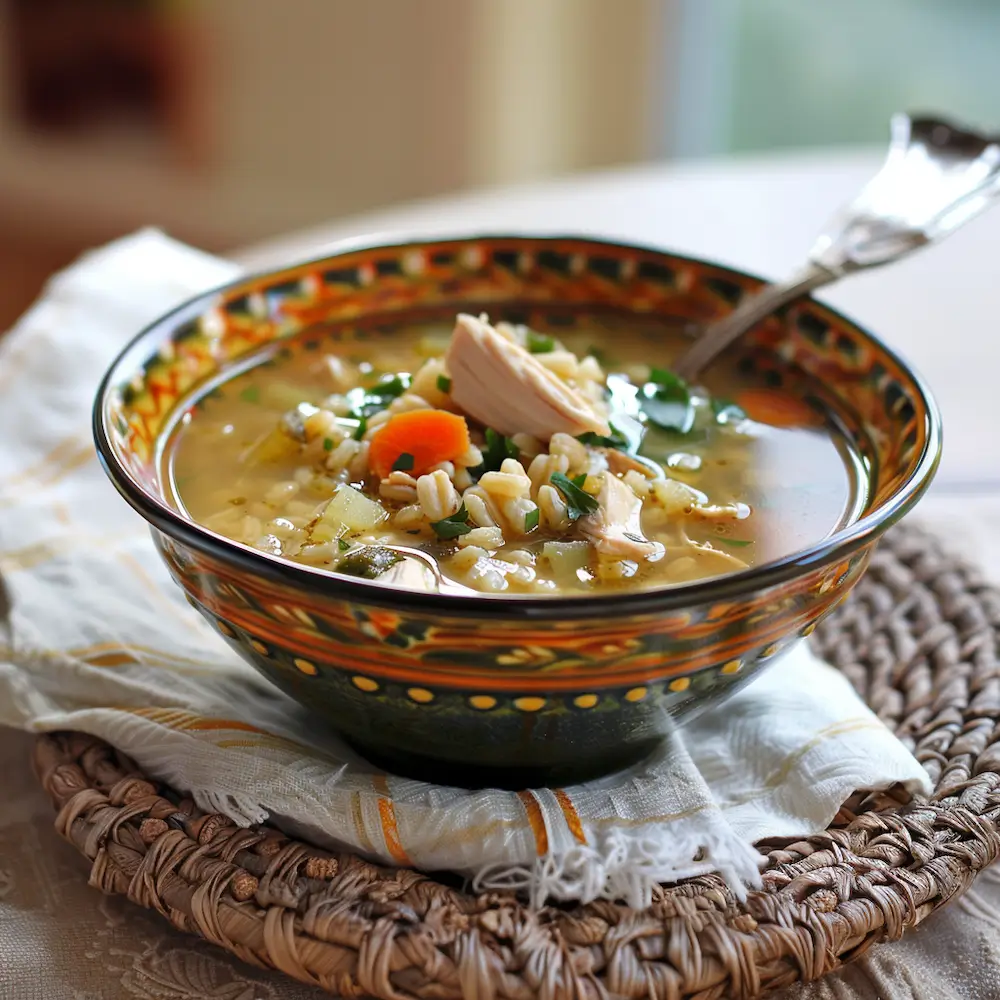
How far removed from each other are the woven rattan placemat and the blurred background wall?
Result: 358cm

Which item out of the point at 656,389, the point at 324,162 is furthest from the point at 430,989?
the point at 324,162

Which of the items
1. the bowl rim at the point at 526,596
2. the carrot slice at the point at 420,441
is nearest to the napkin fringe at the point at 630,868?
the bowl rim at the point at 526,596

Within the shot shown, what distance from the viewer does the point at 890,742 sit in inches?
50.3

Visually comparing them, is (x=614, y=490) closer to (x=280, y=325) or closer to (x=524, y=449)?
(x=524, y=449)

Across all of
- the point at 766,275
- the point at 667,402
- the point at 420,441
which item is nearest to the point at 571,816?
the point at 420,441

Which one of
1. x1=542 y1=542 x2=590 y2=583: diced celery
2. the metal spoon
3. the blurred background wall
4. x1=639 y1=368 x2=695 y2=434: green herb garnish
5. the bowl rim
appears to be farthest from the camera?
the blurred background wall

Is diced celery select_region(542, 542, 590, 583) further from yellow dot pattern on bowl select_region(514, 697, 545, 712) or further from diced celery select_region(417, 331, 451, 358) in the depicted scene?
diced celery select_region(417, 331, 451, 358)

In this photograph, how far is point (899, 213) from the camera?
5.56 feet

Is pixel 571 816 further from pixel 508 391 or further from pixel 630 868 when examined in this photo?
pixel 508 391

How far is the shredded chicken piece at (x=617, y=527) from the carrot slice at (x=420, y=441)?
0.15 m

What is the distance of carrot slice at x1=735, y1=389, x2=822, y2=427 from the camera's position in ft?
4.80

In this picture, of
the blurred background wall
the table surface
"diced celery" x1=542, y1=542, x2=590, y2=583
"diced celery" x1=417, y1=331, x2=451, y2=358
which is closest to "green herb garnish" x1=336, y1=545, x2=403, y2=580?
"diced celery" x1=542, y1=542, x2=590, y2=583

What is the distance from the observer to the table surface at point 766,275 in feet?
3.70

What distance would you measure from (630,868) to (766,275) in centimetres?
134
